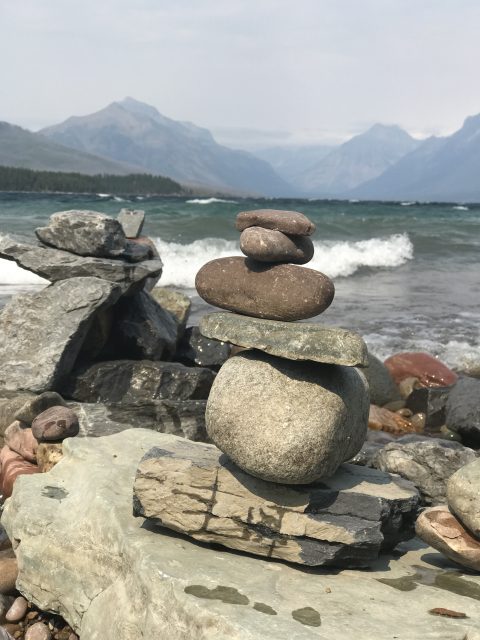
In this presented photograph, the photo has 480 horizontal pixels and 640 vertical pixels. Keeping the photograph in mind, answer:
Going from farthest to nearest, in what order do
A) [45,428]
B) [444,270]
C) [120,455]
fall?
1. [444,270]
2. [45,428]
3. [120,455]

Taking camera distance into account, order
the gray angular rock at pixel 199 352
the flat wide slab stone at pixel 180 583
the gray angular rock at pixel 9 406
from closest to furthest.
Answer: the flat wide slab stone at pixel 180 583 < the gray angular rock at pixel 9 406 < the gray angular rock at pixel 199 352

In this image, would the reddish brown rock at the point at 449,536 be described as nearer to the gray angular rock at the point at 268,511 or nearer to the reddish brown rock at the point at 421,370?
the gray angular rock at the point at 268,511

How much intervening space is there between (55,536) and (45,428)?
6.91ft

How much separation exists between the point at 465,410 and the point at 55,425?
605cm

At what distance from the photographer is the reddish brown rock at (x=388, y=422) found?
37.8 ft

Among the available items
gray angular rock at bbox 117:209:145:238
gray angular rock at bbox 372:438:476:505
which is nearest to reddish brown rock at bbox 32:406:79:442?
gray angular rock at bbox 372:438:476:505

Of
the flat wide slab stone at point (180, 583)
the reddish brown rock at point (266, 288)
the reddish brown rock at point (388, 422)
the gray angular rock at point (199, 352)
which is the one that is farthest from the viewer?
the gray angular rock at point (199, 352)

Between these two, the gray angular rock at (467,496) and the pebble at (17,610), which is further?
the pebble at (17,610)

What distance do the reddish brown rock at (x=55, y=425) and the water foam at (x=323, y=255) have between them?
1750cm

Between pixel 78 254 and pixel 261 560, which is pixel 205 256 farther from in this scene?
pixel 261 560

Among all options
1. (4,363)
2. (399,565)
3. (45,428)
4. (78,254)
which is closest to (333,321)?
(78,254)

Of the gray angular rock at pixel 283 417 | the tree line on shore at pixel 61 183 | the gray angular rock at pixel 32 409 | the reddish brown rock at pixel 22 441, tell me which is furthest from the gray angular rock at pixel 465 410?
the tree line on shore at pixel 61 183

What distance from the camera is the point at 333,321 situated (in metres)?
19.1

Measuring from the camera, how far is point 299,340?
5711mm
